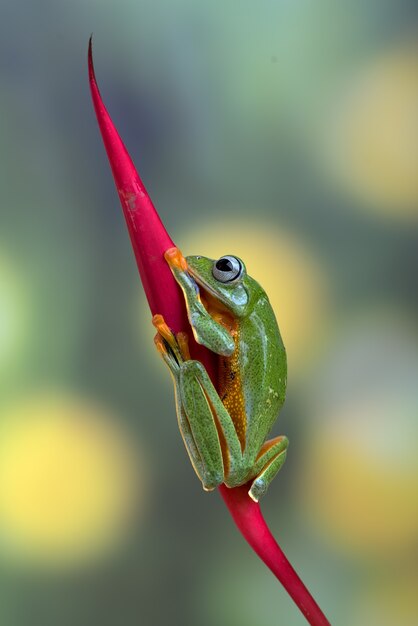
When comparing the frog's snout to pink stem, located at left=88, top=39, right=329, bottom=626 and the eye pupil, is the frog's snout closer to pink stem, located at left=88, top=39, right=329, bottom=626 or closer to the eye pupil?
pink stem, located at left=88, top=39, right=329, bottom=626

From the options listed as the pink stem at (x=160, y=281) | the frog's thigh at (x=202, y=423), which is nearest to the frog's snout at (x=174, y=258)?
the pink stem at (x=160, y=281)

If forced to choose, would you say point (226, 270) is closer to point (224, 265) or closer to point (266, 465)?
point (224, 265)

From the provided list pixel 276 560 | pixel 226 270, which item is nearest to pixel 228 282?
pixel 226 270

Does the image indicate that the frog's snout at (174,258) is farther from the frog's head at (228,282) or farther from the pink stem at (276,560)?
the pink stem at (276,560)

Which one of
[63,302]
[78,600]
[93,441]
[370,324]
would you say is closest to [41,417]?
[93,441]

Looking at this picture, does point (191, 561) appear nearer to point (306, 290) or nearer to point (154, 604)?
point (154, 604)
